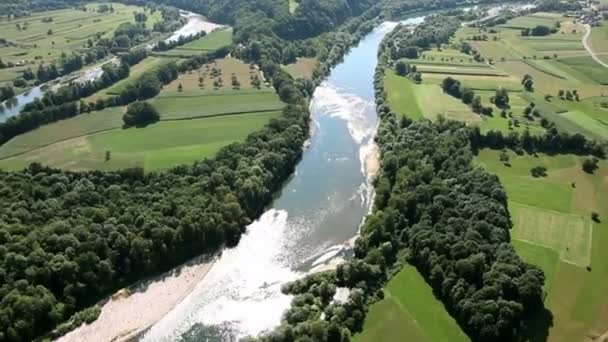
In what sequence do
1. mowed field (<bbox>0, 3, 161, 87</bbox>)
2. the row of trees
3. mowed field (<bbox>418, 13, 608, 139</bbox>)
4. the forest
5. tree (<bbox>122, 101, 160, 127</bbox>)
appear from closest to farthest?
the forest
the row of trees
tree (<bbox>122, 101, 160, 127</bbox>)
mowed field (<bbox>418, 13, 608, 139</bbox>)
mowed field (<bbox>0, 3, 161, 87</bbox>)

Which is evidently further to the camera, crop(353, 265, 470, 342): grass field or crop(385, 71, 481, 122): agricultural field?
crop(385, 71, 481, 122): agricultural field

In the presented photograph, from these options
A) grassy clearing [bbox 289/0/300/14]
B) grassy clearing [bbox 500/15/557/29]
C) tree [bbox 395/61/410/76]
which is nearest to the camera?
tree [bbox 395/61/410/76]

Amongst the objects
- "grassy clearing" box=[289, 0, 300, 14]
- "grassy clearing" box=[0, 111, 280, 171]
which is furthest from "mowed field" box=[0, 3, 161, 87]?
"grassy clearing" box=[0, 111, 280, 171]

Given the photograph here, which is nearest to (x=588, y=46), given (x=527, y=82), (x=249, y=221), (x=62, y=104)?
(x=527, y=82)

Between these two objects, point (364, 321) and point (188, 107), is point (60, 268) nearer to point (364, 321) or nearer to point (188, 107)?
point (364, 321)

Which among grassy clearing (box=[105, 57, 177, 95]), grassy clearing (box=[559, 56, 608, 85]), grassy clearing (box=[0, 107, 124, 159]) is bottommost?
grassy clearing (box=[105, 57, 177, 95])

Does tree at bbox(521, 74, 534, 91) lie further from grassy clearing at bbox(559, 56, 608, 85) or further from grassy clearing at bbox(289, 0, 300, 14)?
grassy clearing at bbox(289, 0, 300, 14)

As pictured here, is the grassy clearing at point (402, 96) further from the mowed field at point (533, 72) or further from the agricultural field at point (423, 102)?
the mowed field at point (533, 72)

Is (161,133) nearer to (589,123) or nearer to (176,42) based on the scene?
(176,42)
